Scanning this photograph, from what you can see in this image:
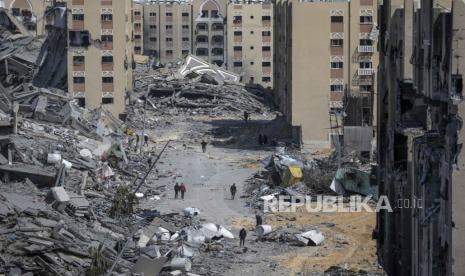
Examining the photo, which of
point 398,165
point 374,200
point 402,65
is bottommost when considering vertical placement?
point 374,200

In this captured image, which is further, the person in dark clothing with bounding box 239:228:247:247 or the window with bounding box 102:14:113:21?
the window with bounding box 102:14:113:21

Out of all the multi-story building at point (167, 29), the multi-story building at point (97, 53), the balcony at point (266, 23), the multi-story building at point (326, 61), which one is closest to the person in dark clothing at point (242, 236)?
the multi-story building at point (326, 61)

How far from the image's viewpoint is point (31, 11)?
80.1 meters

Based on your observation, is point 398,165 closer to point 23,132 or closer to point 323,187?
point 323,187

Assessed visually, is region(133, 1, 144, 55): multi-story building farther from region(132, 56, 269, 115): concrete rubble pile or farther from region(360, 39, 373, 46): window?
region(360, 39, 373, 46): window

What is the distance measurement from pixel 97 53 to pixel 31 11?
916 inches

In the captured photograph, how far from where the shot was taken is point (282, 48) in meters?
62.4

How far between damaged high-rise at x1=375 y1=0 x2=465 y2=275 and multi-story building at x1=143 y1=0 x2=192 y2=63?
74.1m

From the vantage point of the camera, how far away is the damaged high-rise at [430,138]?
13.7m

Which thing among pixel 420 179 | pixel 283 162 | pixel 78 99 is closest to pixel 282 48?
pixel 78 99

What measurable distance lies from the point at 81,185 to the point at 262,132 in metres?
25.8

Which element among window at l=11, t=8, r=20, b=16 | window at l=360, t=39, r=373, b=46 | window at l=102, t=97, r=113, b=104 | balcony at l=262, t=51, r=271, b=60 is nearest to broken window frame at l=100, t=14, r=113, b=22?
window at l=102, t=97, r=113, b=104

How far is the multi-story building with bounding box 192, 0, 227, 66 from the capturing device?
3664 inches

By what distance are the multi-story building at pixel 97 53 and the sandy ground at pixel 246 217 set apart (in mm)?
4246
